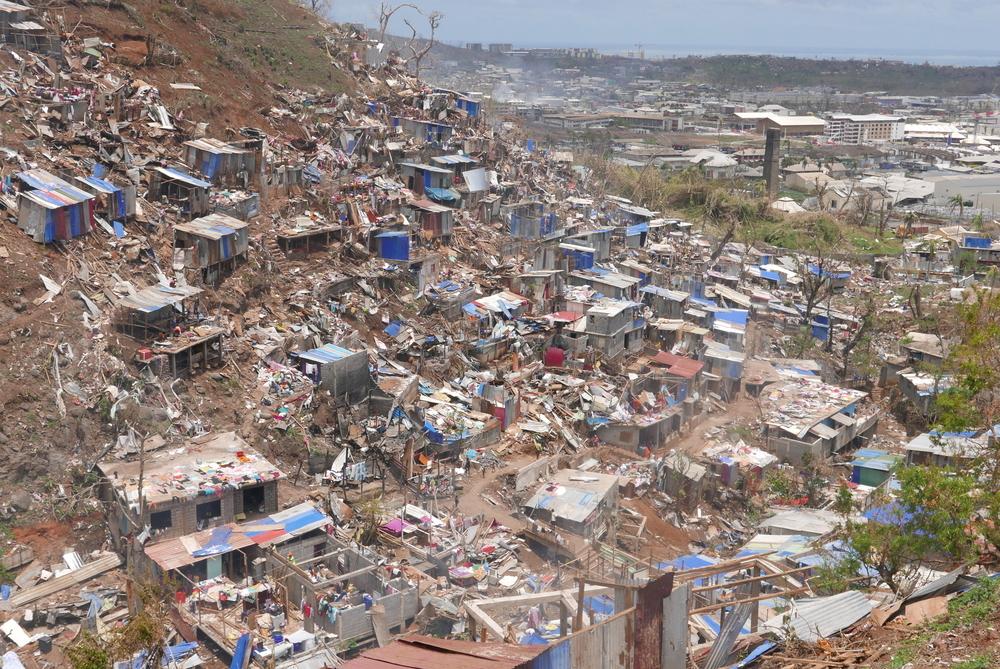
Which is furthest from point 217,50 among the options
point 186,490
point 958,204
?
point 958,204

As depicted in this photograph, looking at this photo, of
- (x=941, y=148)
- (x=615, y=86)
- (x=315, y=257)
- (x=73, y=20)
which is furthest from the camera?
(x=615, y=86)

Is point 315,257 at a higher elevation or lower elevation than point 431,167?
lower

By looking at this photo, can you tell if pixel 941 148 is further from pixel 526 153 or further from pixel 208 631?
pixel 208 631

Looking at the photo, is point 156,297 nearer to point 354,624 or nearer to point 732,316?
point 354,624

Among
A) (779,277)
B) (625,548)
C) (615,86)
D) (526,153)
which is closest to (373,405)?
(625,548)

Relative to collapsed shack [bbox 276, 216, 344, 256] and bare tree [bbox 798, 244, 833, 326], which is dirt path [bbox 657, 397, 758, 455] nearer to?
bare tree [bbox 798, 244, 833, 326]

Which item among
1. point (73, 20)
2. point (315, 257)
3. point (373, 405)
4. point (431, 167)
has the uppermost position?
point (73, 20)

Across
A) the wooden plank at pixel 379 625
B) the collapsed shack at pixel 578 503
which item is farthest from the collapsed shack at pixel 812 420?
the wooden plank at pixel 379 625

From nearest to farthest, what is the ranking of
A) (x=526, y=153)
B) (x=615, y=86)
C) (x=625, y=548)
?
1. (x=625, y=548)
2. (x=526, y=153)
3. (x=615, y=86)
